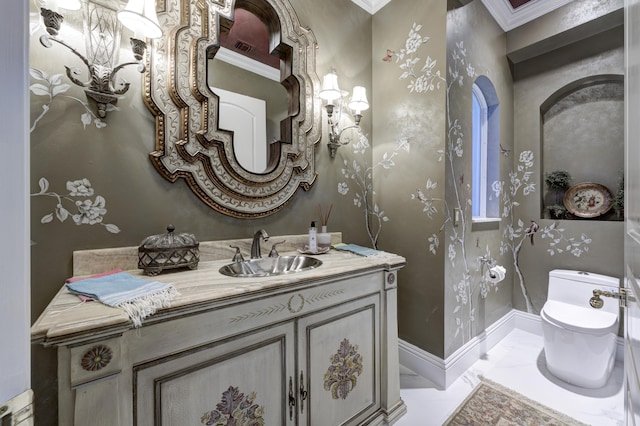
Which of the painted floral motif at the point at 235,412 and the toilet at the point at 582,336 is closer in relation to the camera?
the painted floral motif at the point at 235,412

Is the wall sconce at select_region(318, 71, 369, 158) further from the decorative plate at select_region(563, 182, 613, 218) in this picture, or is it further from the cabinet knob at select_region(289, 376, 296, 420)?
the decorative plate at select_region(563, 182, 613, 218)

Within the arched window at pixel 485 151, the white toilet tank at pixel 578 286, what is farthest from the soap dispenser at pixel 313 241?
the white toilet tank at pixel 578 286

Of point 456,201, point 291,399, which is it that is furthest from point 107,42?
point 456,201

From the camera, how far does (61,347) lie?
2.06 ft

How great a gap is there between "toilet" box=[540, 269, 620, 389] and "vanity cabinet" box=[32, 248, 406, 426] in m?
1.17

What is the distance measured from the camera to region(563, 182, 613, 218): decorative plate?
2079mm

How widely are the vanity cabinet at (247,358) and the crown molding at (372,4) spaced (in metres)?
1.94

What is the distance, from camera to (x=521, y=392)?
165 cm

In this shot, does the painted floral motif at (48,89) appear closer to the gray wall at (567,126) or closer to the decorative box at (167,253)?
the decorative box at (167,253)

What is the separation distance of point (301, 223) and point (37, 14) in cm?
141

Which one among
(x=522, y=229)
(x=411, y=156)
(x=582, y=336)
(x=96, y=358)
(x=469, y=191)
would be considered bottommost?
(x=582, y=336)

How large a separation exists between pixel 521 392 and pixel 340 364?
4.28 feet

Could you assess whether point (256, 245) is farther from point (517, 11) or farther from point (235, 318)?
point (517, 11)

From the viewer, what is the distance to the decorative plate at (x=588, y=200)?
208 cm
